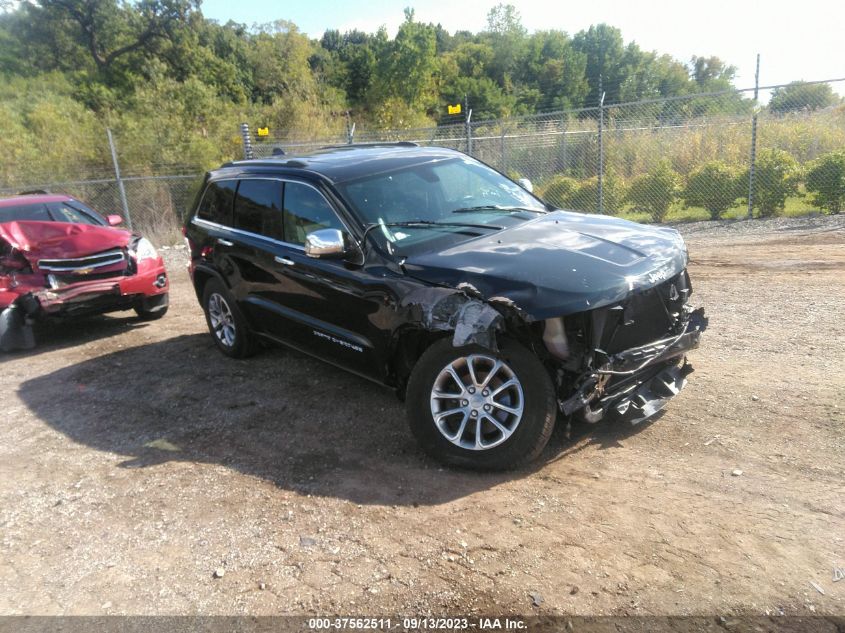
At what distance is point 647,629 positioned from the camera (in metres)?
2.32

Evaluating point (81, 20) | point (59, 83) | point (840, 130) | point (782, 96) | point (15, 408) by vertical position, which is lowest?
point (15, 408)

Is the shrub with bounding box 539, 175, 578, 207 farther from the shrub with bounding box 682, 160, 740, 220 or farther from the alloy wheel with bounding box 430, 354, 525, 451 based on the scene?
the alloy wheel with bounding box 430, 354, 525, 451

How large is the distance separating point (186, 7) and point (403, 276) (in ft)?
156

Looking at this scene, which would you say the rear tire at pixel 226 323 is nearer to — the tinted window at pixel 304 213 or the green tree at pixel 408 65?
the tinted window at pixel 304 213

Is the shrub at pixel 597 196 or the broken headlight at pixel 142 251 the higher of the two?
the shrub at pixel 597 196

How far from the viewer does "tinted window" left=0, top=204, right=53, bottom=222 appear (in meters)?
7.23

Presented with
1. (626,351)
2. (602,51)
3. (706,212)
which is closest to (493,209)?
(626,351)

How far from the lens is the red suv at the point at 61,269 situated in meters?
6.59

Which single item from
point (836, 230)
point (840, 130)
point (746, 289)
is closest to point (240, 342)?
point (746, 289)

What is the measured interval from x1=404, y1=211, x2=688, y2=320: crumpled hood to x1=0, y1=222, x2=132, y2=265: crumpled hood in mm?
4955

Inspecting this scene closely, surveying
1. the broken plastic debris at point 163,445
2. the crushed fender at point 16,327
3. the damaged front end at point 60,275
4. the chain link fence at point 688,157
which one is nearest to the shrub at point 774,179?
the chain link fence at point 688,157

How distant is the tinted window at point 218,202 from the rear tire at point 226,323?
2.05 ft

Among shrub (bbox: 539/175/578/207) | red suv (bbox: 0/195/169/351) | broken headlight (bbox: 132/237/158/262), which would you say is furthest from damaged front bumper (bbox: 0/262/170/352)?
shrub (bbox: 539/175/578/207)

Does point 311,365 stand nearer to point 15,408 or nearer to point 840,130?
point 15,408
